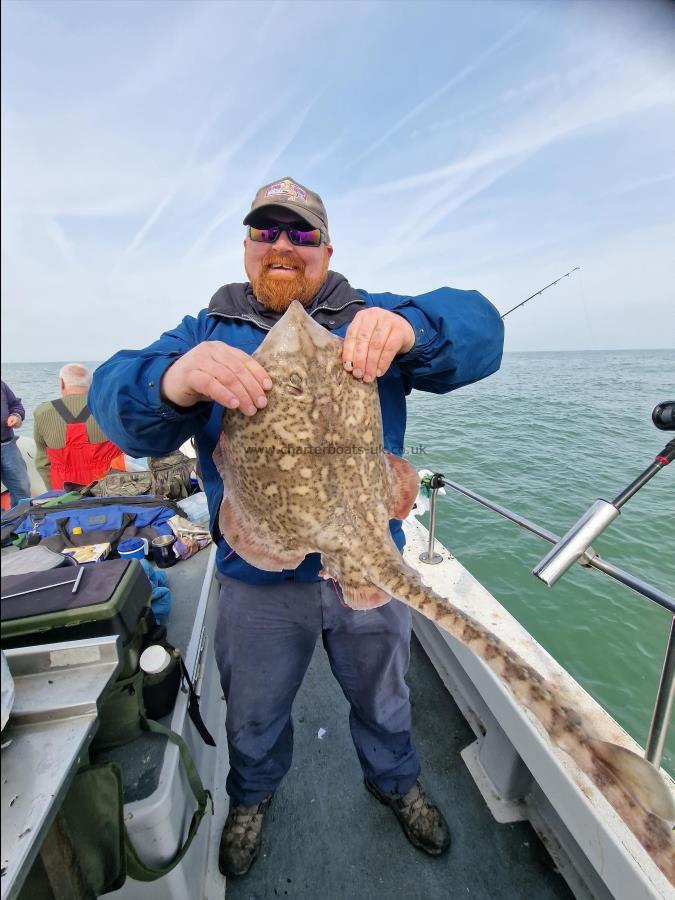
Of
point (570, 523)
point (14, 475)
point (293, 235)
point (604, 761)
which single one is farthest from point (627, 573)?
point (570, 523)

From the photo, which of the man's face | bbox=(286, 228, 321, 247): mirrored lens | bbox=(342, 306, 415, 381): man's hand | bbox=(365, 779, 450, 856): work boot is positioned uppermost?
bbox=(286, 228, 321, 247): mirrored lens

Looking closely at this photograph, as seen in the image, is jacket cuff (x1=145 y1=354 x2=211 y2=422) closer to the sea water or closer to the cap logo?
the sea water

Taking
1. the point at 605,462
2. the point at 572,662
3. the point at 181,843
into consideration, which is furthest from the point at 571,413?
the point at 181,843

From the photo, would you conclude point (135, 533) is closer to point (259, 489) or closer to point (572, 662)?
point (259, 489)

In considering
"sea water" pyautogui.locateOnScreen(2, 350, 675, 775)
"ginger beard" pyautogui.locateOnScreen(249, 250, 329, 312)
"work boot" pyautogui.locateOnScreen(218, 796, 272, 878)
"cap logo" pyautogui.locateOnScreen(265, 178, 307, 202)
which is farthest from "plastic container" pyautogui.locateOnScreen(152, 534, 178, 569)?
"cap logo" pyautogui.locateOnScreen(265, 178, 307, 202)

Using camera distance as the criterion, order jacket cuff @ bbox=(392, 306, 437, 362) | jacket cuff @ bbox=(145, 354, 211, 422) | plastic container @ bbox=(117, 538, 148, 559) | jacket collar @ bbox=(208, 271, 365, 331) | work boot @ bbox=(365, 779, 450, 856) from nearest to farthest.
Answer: jacket cuff @ bbox=(145, 354, 211, 422), jacket cuff @ bbox=(392, 306, 437, 362), jacket collar @ bbox=(208, 271, 365, 331), work boot @ bbox=(365, 779, 450, 856), plastic container @ bbox=(117, 538, 148, 559)

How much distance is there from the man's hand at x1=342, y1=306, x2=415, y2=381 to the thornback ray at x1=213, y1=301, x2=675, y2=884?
0.07 metres

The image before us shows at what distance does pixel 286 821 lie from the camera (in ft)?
10.4

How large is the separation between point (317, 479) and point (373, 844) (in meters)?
2.84

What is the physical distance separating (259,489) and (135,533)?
12.2 ft

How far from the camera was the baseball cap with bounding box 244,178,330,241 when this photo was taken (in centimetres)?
243

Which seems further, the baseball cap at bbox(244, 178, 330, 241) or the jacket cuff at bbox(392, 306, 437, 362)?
the baseball cap at bbox(244, 178, 330, 241)

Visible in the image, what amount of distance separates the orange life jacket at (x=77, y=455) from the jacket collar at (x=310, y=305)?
5.78 meters

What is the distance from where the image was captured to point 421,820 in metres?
3.00
